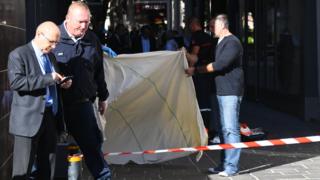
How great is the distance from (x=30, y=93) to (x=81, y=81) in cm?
86

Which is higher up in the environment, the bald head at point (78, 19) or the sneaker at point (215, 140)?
the bald head at point (78, 19)

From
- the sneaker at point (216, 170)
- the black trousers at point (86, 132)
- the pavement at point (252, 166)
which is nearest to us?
the black trousers at point (86, 132)

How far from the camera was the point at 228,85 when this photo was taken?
800cm

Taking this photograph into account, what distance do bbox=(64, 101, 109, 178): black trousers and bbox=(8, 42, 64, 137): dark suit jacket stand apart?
78cm

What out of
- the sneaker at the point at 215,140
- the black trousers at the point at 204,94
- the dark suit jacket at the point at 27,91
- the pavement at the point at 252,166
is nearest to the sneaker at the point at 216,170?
the pavement at the point at 252,166

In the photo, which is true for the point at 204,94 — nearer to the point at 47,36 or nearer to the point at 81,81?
the point at 81,81

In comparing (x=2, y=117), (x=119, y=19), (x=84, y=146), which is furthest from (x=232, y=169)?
(x=119, y=19)

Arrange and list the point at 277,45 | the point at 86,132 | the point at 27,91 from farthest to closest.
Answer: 1. the point at 277,45
2. the point at 86,132
3. the point at 27,91

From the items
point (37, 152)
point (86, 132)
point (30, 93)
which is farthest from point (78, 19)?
point (37, 152)

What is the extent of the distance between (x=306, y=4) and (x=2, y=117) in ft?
27.2

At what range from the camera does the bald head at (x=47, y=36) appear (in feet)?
18.9

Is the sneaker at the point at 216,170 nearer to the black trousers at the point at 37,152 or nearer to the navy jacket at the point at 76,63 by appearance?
the navy jacket at the point at 76,63

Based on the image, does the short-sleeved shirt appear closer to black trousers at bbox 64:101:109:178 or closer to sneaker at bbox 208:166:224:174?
sneaker at bbox 208:166:224:174

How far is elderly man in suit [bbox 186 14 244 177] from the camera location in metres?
7.98
